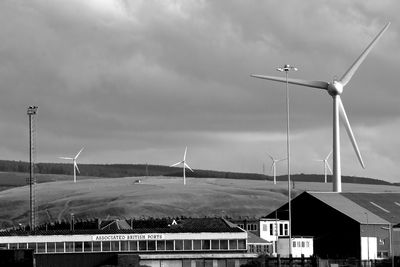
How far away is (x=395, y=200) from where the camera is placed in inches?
7849

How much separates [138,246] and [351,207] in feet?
179

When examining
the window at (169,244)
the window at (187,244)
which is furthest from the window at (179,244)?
the window at (169,244)

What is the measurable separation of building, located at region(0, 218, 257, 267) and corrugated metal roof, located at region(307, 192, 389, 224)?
3720 centimetres

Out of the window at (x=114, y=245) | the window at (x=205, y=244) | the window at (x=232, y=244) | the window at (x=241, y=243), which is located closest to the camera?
the window at (x=114, y=245)

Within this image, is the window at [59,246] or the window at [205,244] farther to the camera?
the window at [205,244]

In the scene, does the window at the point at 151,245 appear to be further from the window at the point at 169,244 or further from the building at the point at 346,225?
the building at the point at 346,225

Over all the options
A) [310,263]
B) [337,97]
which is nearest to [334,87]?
[337,97]

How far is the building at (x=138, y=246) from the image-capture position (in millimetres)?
127438

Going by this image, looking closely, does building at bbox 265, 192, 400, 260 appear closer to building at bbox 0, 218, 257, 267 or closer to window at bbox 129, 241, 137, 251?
building at bbox 0, 218, 257, 267

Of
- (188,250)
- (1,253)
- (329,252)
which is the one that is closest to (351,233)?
(329,252)

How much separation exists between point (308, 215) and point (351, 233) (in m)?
12.3

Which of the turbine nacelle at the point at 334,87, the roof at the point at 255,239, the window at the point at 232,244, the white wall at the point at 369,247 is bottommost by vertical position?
the white wall at the point at 369,247

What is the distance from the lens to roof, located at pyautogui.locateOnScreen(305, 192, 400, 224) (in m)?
177

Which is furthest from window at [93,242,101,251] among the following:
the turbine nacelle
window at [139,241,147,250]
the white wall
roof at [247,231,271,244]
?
the turbine nacelle
